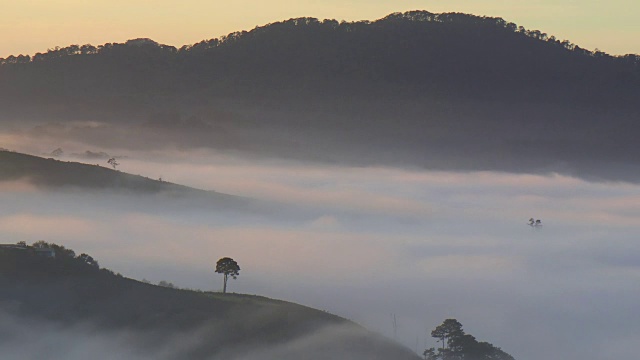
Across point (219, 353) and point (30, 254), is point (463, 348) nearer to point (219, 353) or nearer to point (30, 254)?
point (219, 353)

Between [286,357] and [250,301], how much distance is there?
72.9ft

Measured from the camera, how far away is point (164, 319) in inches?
6688

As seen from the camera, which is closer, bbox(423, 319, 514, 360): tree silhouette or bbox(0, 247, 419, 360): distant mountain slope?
bbox(0, 247, 419, 360): distant mountain slope

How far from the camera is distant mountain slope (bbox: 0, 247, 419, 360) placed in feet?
533

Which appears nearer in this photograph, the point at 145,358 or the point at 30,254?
the point at 145,358

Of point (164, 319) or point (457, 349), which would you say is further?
point (457, 349)

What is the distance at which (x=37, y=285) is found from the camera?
175 meters

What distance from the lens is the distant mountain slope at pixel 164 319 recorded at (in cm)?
16238

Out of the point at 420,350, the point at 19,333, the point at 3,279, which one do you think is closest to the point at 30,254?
the point at 3,279

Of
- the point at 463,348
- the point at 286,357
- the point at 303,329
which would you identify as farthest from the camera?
the point at 463,348

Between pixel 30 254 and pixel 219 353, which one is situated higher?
pixel 30 254

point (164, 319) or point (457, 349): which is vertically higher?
point (457, 349)

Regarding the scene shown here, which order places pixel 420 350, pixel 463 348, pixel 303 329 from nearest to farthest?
pixel 303 329 < pixel 463 348 < pixel 420 350

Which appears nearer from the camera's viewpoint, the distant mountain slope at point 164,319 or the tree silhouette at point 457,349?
the distant mountain slope at point 164,319
